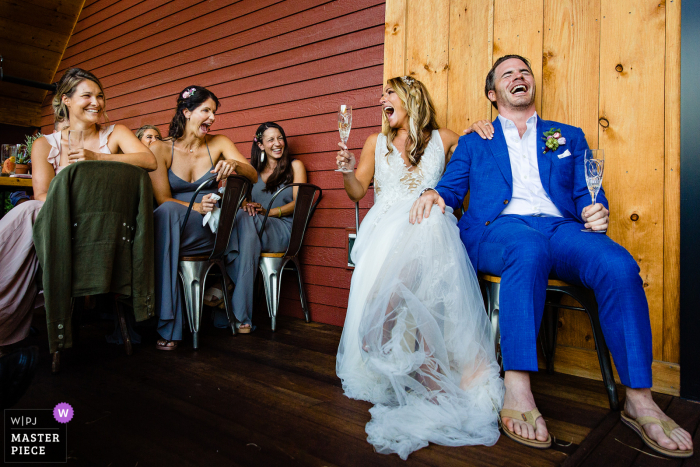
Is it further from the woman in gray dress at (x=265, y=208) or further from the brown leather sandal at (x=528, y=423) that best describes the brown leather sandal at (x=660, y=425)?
the woman in gray dress at (x=265, y=208)

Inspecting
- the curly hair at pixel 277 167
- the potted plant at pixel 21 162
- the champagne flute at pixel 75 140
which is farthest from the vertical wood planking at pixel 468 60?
the potted plant at pixel 21 162

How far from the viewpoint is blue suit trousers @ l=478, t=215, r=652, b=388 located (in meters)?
1.38

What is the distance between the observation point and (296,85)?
3350 mm

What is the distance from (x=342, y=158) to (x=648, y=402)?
148cm

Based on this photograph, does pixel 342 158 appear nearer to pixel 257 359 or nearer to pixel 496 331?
pixel 496 331

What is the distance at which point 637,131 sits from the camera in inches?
76.0

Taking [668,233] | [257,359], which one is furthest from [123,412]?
[668,233]

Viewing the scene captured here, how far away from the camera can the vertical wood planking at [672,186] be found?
183cm

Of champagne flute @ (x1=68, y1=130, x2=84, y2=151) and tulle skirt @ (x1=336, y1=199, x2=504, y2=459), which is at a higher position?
champagne flute @ (x1=68, y1=130, x2=84, y2=151)

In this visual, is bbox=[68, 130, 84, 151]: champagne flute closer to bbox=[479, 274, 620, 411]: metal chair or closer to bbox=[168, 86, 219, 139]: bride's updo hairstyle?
bbox=[168, 86, 219, 139]: bride's updo hairstyle

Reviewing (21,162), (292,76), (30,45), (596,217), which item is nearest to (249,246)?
(292,76)

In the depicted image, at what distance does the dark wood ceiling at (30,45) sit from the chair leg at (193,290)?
530cm

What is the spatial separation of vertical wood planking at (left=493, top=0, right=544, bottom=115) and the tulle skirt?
1140mm

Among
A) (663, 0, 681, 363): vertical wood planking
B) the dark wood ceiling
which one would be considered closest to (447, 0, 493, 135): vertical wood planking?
(663, 0, 681, 363): vertical wood planking
